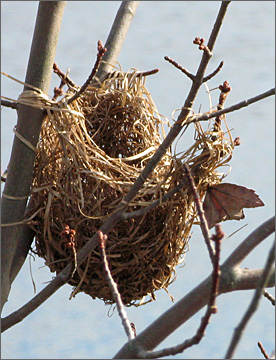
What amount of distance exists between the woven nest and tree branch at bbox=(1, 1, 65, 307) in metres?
0.03

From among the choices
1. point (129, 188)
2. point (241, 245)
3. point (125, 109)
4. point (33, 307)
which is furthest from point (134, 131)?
point (241, 245)

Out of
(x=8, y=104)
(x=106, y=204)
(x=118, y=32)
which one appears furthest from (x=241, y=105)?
(x=118, y=32)

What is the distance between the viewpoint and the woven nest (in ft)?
3.51

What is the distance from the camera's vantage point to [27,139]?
3.61 ft

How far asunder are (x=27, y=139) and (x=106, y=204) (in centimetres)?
18

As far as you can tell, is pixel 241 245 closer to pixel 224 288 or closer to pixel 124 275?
pixel 224 288

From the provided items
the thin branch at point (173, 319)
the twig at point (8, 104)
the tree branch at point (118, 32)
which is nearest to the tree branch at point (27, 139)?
the twig at point (8, 104)

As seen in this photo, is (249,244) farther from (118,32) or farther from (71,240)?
(118,32)

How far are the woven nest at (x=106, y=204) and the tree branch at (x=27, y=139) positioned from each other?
26mm

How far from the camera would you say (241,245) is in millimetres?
733

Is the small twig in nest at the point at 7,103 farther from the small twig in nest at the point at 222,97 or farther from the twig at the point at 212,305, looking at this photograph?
the twig at the point at 212,305

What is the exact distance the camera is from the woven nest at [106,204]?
42.2 inches

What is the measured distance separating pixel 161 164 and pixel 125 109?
16 cm

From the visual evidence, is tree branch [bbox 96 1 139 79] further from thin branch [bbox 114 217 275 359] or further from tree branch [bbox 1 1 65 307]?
thin branch [bbox 114 217 275 359]
